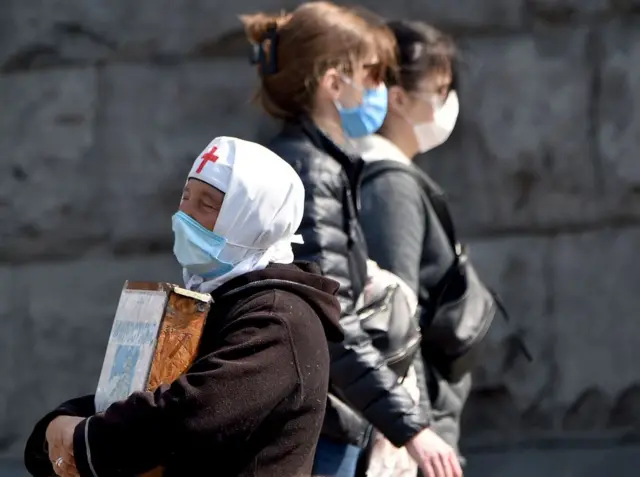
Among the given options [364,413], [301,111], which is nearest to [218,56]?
[301,111]

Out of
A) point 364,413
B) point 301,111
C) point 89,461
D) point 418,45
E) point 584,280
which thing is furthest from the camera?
point 584,280

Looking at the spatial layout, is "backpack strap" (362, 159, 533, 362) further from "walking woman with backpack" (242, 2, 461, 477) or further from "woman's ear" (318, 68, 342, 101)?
"woman's ear" (318, 68, 342, 101)

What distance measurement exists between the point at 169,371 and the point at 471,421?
2882 mm

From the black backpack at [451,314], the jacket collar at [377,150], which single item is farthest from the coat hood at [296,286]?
the jacket collar at [377,150]

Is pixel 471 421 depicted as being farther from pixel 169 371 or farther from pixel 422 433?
pixel 169 371

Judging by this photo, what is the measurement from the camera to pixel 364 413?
2760 millimetres

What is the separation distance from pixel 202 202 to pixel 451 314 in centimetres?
116

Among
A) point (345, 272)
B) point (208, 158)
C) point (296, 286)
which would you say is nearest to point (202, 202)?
point (208, 158)

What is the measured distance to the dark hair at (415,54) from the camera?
11.3 feet

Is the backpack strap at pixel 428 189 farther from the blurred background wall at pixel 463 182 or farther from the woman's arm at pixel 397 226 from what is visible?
the blurred background wall at pixel 463 182

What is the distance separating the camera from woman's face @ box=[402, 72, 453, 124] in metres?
3.47

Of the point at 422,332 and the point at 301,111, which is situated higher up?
the point at 301,111

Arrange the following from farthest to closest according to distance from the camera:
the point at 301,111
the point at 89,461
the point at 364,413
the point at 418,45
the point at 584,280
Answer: the point at 584,280 → the point at 418,45 → the point at 301,111 → the point at 364,413 → the point at 89,461

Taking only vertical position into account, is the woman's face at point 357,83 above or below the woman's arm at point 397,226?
above
